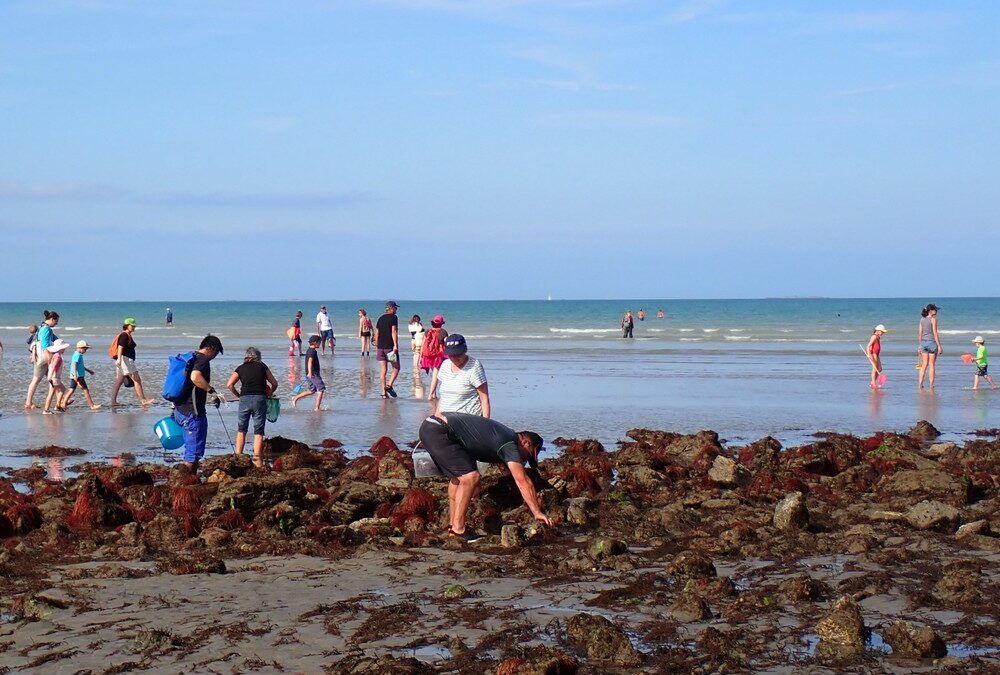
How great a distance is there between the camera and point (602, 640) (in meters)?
7.22

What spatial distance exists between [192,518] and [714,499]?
563 centimetres

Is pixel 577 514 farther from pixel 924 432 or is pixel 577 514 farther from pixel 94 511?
pixel 924 432

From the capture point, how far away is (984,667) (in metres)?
6.93

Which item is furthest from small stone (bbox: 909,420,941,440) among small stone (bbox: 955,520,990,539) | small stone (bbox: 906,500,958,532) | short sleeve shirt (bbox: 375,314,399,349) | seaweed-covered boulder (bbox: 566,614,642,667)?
seaweed-covered boulder (bbox: 566,614,642,667)

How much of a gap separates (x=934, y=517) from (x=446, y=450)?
4972 mm

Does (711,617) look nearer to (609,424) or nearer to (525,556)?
(525,556)

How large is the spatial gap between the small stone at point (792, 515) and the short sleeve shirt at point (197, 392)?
24.0ft

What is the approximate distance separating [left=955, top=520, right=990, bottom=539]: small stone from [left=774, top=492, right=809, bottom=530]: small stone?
1441 mm

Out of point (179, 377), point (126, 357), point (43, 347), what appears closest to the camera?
point (179, 377)

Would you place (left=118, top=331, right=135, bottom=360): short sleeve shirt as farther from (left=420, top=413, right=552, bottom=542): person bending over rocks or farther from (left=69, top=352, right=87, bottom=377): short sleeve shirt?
(left=420, top=413, right=552, bottom=542): person bending over rocks

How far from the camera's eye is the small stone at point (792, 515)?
11273 millimetres

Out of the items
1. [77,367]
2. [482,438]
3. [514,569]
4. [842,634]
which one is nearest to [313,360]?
[77,367]

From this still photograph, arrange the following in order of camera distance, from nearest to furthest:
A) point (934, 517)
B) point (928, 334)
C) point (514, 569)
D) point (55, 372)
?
1. point (514, 569)
2. point (934, 517)
3. point (55, 372)
4. point (928, 334)

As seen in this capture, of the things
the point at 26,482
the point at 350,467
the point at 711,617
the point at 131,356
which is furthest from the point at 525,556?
the point at 131,356
